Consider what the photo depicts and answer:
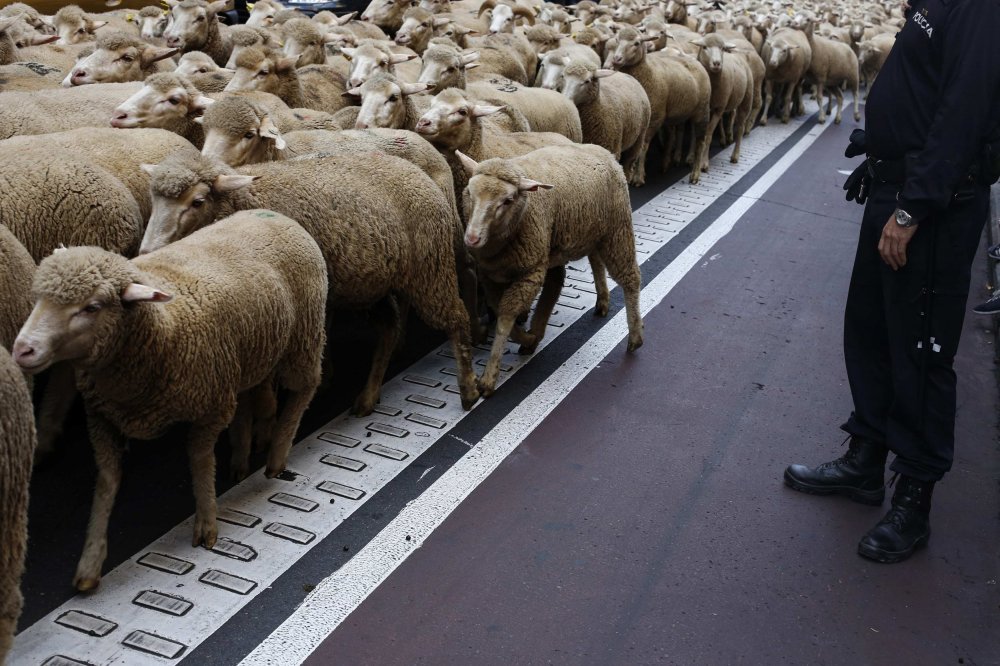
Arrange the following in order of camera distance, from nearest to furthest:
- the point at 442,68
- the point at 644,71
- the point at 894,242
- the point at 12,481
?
the point at 12,481 < the point at 894,242 < the point at 442,68 < the point at 644,71

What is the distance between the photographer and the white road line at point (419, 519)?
12.3 feet

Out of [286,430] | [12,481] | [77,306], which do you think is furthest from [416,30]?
[12,481]

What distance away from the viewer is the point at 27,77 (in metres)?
6.77

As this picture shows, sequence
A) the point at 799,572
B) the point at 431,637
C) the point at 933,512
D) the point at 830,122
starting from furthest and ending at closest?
the point at 830,122, the point at 933,512, the point at 799,572, the point at 431,637

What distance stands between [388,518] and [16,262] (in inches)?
75.7

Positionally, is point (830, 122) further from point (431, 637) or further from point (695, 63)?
point (431, 637)

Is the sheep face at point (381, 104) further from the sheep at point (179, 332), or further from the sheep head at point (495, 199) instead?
the sheep at point (179, 332)

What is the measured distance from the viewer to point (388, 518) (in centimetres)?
457

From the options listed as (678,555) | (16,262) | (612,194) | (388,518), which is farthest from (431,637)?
(612,194)

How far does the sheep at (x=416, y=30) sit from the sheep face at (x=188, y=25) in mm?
2186

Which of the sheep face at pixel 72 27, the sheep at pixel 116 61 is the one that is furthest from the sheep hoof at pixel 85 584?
the sheep face at pixel 72 27

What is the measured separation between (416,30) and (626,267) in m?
4.83

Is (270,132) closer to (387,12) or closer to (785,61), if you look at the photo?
(387,12)

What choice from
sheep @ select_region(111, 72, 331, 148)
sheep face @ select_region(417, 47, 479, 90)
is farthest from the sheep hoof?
sheep face @ select_region(417, 47, 479, 90)
